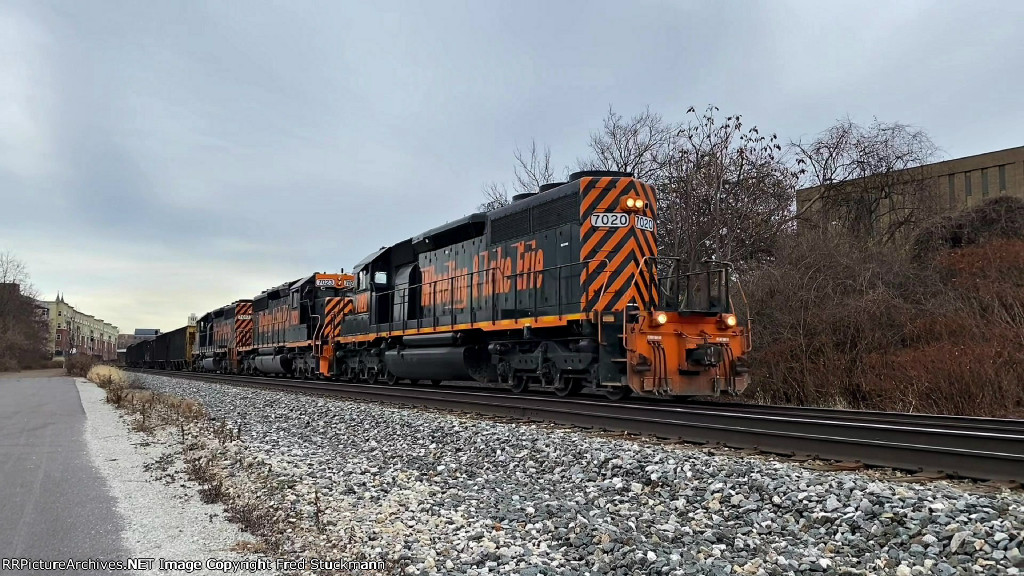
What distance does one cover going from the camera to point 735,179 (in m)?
19.3

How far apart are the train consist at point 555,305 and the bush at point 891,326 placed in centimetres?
198

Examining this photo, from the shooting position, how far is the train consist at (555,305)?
1003 cm

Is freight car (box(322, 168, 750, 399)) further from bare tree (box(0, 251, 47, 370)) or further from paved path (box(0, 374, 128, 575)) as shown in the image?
bare tree (box(0, 251, 47, 370))

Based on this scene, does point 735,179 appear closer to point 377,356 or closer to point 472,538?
point 377,356

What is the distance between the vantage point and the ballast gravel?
11.8 ft

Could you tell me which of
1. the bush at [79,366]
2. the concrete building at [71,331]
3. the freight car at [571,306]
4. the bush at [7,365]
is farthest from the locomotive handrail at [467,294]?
the concrete building at [71,331]

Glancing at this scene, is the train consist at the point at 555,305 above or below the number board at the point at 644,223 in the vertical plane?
below

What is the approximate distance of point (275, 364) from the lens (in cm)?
2616

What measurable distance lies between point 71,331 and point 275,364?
106 metres

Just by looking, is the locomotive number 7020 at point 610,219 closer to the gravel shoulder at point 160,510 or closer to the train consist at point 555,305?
the train consist at point 555,305

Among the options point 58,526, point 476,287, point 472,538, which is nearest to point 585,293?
point 476,287

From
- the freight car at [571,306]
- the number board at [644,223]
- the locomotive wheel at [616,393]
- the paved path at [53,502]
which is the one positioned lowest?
the paved path at [53,502]

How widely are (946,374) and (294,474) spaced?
9.22 meters

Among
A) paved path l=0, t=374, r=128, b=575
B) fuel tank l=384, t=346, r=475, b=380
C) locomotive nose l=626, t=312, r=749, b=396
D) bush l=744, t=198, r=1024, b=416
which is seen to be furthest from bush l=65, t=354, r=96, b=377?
locomotive nose l=626, t=312, r=749, b=396
